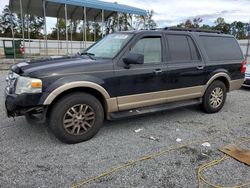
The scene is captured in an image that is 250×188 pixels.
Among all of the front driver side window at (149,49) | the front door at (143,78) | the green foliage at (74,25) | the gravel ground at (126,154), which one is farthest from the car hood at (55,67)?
the green foliage at (74,25)

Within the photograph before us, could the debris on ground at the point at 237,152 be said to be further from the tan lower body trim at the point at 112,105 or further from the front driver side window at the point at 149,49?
the front driver side window at the point at 149,49

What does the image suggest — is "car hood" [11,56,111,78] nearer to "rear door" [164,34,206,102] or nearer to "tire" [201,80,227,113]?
"rear door" [164,34,206,102]

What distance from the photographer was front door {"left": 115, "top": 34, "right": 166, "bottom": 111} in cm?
401

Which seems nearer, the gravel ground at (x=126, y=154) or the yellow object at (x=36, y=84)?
the gravel ground at (x=126, y=154)

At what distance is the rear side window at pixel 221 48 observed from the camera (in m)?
5.30

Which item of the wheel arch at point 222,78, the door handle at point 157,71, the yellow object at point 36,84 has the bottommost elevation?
the wheel arch at point 222,78

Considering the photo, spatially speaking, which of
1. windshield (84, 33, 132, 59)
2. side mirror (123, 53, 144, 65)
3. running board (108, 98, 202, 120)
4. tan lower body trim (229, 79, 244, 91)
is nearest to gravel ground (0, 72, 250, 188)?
running board (108, 98, 202, 120)

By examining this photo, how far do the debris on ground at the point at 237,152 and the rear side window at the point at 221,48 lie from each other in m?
2.24

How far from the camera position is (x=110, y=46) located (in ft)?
14.6

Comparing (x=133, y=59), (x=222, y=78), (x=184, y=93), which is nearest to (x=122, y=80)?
(x=133, y=59)

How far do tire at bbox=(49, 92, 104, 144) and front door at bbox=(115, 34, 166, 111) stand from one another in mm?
486

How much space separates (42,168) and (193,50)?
3757 mm

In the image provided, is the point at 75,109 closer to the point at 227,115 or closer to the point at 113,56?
the point at 113,56

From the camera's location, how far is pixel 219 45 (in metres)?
5.55
